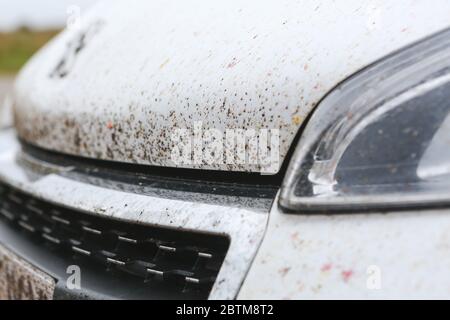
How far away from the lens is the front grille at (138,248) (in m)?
1.06

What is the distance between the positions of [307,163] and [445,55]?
27 centimetres

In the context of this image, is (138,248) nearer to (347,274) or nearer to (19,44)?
(347,274)

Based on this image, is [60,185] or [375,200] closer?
[375,200]

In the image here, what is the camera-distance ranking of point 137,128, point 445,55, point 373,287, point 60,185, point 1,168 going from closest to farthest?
point 373,287
point 445,55
point 137,128
point 60,185
point 1,168

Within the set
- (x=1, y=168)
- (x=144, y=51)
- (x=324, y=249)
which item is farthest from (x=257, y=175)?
(x=1, y=168)

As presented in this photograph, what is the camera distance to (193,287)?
1.07m

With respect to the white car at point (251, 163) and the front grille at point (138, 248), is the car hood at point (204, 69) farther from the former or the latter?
the front grille at point (138, 248)

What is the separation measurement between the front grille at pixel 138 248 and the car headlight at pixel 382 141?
19cm

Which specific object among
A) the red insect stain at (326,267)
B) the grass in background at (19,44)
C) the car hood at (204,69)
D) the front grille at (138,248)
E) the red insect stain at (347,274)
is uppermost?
the grass in background at (19,44)

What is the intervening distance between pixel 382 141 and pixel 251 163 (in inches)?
9.9

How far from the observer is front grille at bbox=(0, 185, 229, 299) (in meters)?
1.06

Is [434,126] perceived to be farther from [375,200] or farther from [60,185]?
[60,185]

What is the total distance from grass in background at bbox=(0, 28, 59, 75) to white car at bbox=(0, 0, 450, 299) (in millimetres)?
15147

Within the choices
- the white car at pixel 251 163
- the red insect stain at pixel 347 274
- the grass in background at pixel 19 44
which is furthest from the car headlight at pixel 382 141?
the grass in background at pixel 19 44
